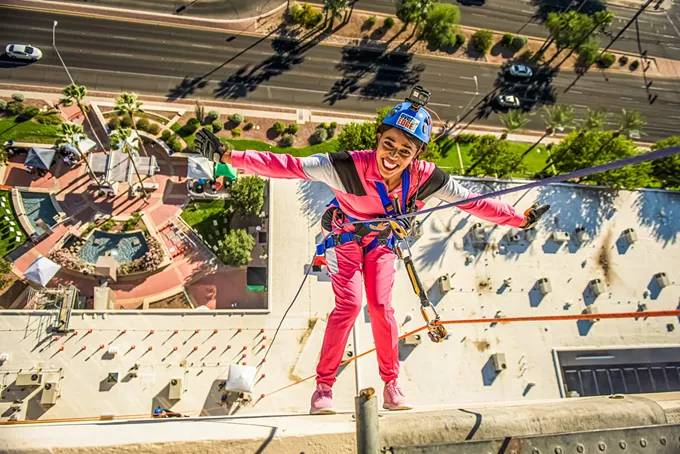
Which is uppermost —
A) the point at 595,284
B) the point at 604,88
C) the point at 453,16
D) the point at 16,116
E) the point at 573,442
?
the point at 453,16

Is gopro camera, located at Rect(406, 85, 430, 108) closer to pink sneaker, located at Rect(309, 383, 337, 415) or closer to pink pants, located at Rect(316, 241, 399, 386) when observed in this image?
pink pants, located at Rect(316, 241, 399, 386)

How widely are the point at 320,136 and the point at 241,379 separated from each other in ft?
84.1

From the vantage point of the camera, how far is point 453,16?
2024 inches

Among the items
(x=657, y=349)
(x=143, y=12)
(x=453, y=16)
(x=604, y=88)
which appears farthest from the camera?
(x=604, y=88)

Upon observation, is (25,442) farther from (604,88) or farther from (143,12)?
(604,88)

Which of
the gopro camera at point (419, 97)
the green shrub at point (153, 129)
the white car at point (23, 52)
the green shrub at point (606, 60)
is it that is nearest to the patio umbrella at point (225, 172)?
the green shrub at point (153, 129)

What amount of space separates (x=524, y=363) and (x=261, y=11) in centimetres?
4449

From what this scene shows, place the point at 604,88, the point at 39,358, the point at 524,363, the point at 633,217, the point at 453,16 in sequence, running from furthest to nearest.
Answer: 1. the point at 604,88
2. the point at 453,16
3. the point at 633,217
4. the point at 524,363
5. the point at 39,358

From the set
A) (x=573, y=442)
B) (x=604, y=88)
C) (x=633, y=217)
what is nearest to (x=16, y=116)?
(x=573, y=442)

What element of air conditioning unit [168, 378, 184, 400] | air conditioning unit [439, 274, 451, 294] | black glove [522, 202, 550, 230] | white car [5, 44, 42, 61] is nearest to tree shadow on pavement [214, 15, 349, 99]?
white car [5, 44, 42, 61]

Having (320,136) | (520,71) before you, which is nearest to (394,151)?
(320,136)

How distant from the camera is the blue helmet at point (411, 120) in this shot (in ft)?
40.7

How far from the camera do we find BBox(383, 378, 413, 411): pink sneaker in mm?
14336

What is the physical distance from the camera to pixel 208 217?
3894 centimetres
